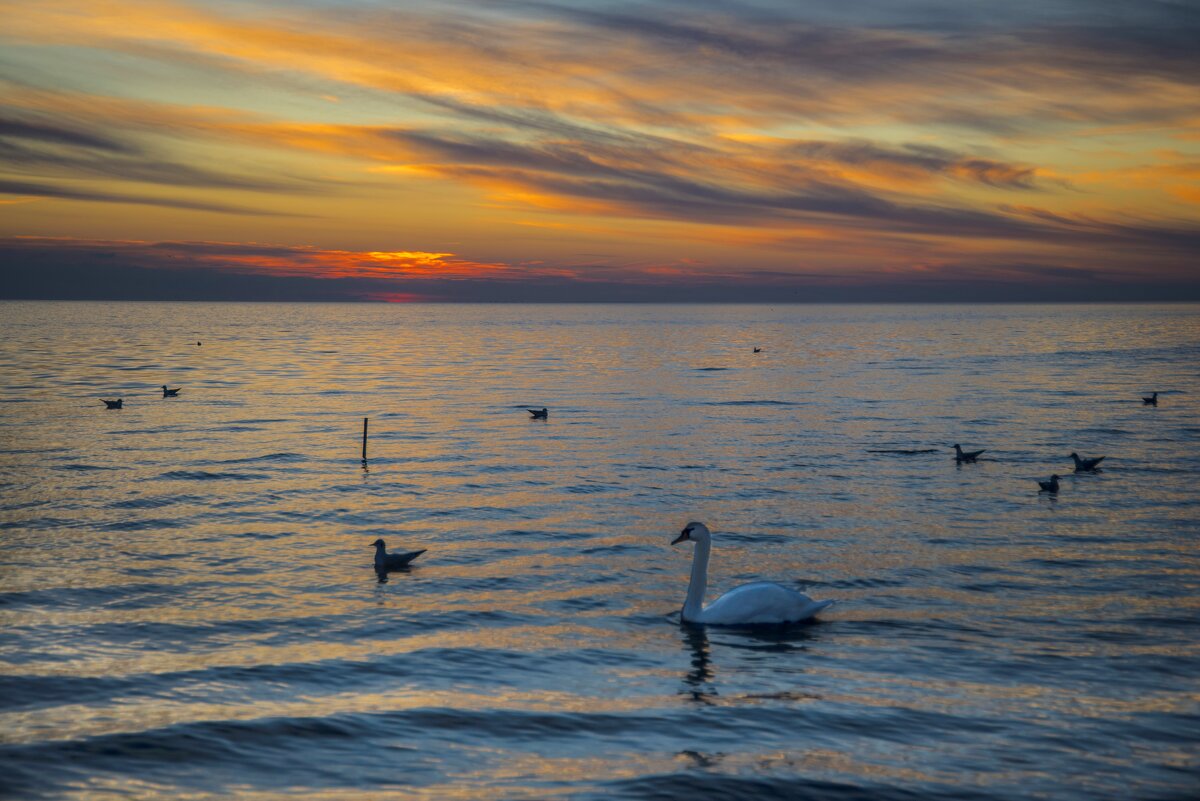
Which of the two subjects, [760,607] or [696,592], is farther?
[696,592]

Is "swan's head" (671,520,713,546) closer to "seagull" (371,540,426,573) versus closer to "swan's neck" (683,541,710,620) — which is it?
"swan's neck" (683,541,710,620)

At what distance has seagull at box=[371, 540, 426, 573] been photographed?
19766 millimetres

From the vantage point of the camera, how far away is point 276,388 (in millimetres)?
64688

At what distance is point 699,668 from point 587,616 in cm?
319

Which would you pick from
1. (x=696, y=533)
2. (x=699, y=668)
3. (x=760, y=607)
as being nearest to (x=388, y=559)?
(x=696, y=533)

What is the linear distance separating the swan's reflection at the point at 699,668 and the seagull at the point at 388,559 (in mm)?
6438

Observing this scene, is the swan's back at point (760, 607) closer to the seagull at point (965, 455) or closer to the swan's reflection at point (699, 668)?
the swan's reflection at point (699, 668)

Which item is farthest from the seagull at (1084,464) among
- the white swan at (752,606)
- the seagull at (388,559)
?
the seagull at (388,559)

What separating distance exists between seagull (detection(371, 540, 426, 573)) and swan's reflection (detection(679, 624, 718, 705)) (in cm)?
644

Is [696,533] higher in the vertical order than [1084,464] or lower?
higher

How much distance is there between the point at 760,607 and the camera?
1617 centimetres

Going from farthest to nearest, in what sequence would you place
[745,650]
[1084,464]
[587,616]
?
[1084,464], [587,616], [745,650]

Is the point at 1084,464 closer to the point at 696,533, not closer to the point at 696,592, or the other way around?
the point at 696,533

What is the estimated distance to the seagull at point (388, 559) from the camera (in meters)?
19.8
